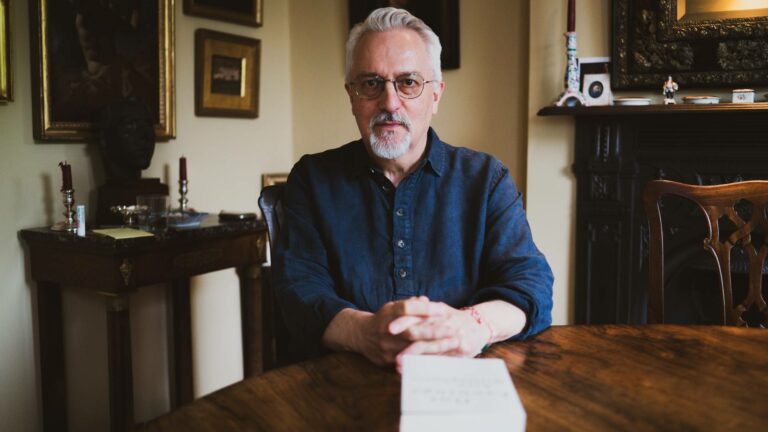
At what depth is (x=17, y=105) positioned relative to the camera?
7.97 feet

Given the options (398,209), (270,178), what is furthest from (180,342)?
(398,209)

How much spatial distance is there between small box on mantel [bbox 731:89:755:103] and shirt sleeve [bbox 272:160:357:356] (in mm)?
1785

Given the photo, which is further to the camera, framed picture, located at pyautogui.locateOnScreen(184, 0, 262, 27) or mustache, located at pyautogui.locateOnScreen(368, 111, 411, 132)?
framed picture, located at pyautogui.locateOnScreen(184, 0, 262, 27)

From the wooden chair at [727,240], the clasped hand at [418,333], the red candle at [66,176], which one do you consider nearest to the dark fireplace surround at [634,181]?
the wooden chair at [727,240]

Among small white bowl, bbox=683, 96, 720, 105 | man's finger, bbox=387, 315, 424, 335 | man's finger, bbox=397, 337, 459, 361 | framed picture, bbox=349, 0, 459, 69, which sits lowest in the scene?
man's finger, bbox=397, 337, 459, 361

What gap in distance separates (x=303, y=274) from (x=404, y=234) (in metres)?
0.26

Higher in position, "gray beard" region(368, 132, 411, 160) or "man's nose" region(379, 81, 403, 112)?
"man's nose" region(379, 81, 403, 112)

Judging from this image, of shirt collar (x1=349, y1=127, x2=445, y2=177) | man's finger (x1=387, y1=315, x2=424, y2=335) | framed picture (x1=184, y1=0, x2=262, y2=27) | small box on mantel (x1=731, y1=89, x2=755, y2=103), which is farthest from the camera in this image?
Result: framed picture (x1=184, y1=0, x2=262, y2=27)

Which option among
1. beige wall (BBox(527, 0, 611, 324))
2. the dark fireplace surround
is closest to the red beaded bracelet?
the dark fireplace surround

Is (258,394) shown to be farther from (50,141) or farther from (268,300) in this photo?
(268,300)

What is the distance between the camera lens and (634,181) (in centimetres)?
283

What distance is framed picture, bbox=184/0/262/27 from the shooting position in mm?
3112

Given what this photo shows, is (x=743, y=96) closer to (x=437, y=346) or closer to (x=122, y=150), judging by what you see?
(x=437, y=346)

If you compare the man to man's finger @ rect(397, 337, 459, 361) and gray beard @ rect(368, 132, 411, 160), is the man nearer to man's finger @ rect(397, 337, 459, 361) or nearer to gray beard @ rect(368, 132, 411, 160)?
gray beard @ rect(368, 132, 411, 160)
